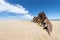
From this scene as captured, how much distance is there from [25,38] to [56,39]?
4.86ft

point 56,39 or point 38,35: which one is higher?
point 38,35

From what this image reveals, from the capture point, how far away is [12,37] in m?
3.96

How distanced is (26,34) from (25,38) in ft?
1.13

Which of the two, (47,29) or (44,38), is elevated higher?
(47,29)

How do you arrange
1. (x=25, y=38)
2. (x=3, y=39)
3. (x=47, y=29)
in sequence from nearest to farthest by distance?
1. (x=3, y=39)
2. (x=25, y=38)
3. (x=47, y=29)

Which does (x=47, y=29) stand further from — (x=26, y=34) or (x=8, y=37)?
(x=8, y=37)

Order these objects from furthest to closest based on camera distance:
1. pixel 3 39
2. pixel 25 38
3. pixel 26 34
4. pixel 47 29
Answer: pixel 47 29 < pixel 26 34 < pixel 25 38 < pixel 3 39

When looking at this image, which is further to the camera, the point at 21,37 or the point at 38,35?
the point at 38,35

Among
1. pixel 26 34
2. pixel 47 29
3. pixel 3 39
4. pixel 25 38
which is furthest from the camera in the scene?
pixel 47 29

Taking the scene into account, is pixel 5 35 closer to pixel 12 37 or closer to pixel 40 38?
pixel 12 37

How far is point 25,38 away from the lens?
13.2 ft

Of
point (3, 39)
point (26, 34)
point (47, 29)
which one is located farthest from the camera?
point (47, 29)

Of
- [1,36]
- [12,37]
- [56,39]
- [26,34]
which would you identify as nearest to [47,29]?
[56,39]

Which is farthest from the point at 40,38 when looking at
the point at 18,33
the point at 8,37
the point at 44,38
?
the point at 8,37
